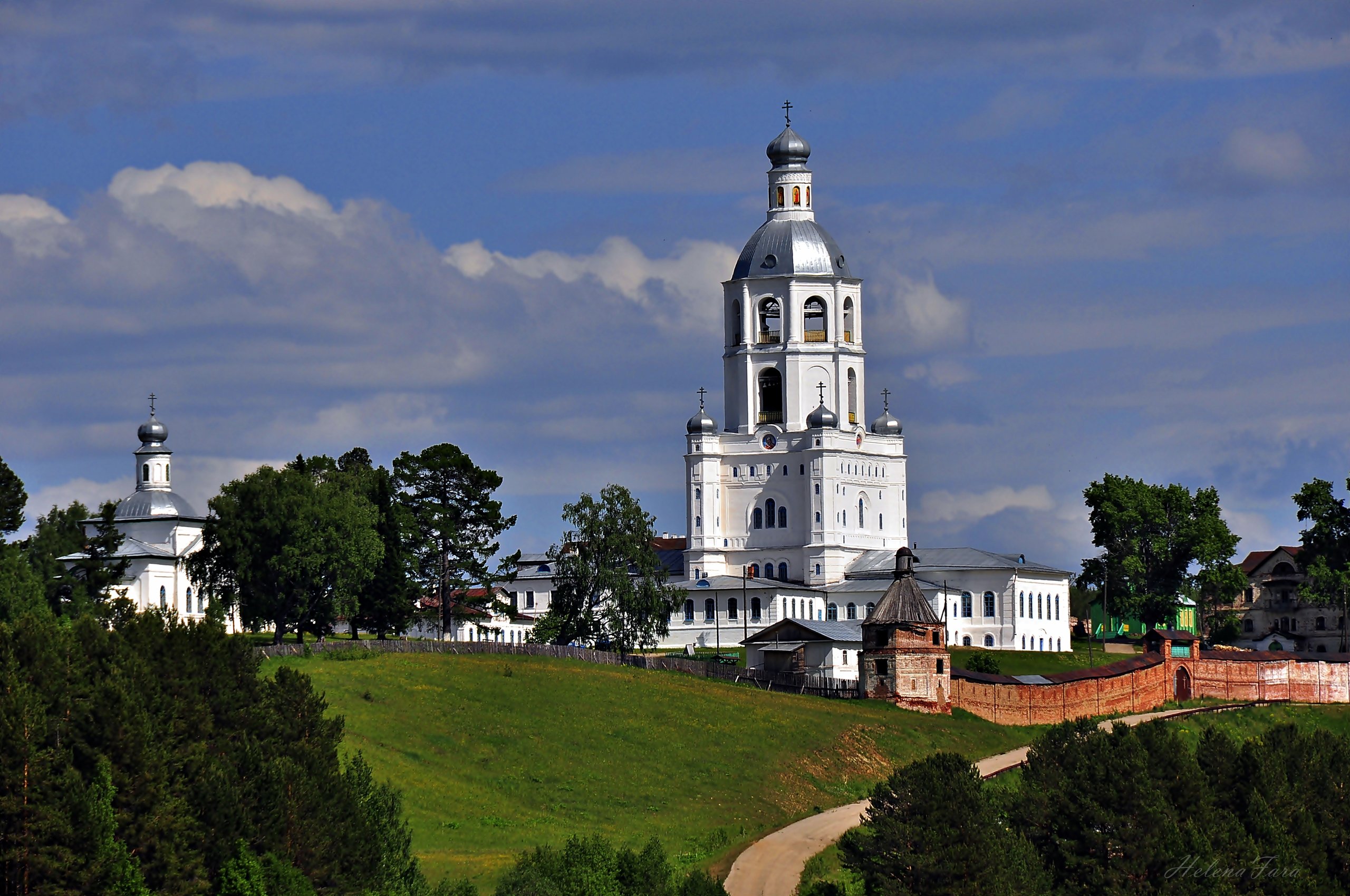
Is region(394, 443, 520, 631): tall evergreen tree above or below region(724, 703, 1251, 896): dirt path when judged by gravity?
above

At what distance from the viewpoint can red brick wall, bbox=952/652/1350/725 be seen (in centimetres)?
8744

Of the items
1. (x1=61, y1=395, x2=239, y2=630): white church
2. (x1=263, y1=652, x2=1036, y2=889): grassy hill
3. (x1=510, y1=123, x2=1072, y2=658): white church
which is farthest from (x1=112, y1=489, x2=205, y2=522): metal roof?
(x1=263, y1=652, x2=1036, y2=889): grassy hill

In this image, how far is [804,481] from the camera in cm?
12212

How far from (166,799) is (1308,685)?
67345 millimetres

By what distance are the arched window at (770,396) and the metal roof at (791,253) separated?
17.4 ft

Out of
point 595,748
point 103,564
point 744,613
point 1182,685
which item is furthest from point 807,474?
point 595,748

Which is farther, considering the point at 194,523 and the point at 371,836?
the point at 194,523

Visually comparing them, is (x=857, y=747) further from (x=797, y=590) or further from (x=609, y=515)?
(x=797, y=590)

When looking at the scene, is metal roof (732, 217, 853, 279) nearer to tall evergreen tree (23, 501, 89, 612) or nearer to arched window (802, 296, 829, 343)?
arched window (802, 296, 829, 343)

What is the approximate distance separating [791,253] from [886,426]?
10484 mm

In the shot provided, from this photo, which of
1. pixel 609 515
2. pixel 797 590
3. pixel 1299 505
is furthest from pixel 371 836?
pixel 1299 505

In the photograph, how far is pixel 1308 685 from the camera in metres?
102

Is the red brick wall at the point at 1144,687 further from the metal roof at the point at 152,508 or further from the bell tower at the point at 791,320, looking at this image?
the metal roof at the point at 152,508

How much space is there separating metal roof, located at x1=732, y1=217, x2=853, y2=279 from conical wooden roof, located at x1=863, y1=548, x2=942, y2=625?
129 feet
